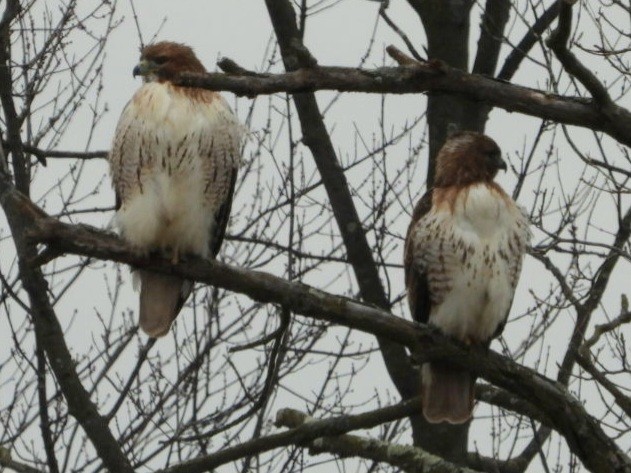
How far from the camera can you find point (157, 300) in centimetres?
645

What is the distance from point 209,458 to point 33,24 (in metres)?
3.79

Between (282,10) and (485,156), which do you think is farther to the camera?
(282,10)

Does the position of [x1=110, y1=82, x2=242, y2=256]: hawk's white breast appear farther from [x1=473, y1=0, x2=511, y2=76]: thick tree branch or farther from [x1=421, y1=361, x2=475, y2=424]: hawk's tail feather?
[x1=473, y1=0, x2=511, y2=76]: thick tree branch

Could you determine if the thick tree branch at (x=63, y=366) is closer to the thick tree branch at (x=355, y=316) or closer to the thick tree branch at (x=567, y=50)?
the thick tree branch at (x=355, y=316)

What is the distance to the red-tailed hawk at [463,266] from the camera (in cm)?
654

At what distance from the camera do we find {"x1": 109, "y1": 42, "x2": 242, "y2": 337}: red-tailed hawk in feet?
19.5

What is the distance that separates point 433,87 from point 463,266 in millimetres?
2493

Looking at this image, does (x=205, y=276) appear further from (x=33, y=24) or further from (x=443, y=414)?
(x=33, y=24)

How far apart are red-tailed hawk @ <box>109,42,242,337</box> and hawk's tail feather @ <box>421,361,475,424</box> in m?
1.23

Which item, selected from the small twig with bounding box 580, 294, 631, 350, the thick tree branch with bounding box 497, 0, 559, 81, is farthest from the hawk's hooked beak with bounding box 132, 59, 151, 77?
the small twig with bounding box 580, 294, 631, 350

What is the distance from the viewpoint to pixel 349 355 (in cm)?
776

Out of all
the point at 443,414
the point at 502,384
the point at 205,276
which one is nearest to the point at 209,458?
the point at 205,276

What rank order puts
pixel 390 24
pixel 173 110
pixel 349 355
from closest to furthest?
pixel 390 24 → pixel 173 110 → pixel 349 355

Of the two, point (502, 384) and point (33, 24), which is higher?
point (33, 24)
